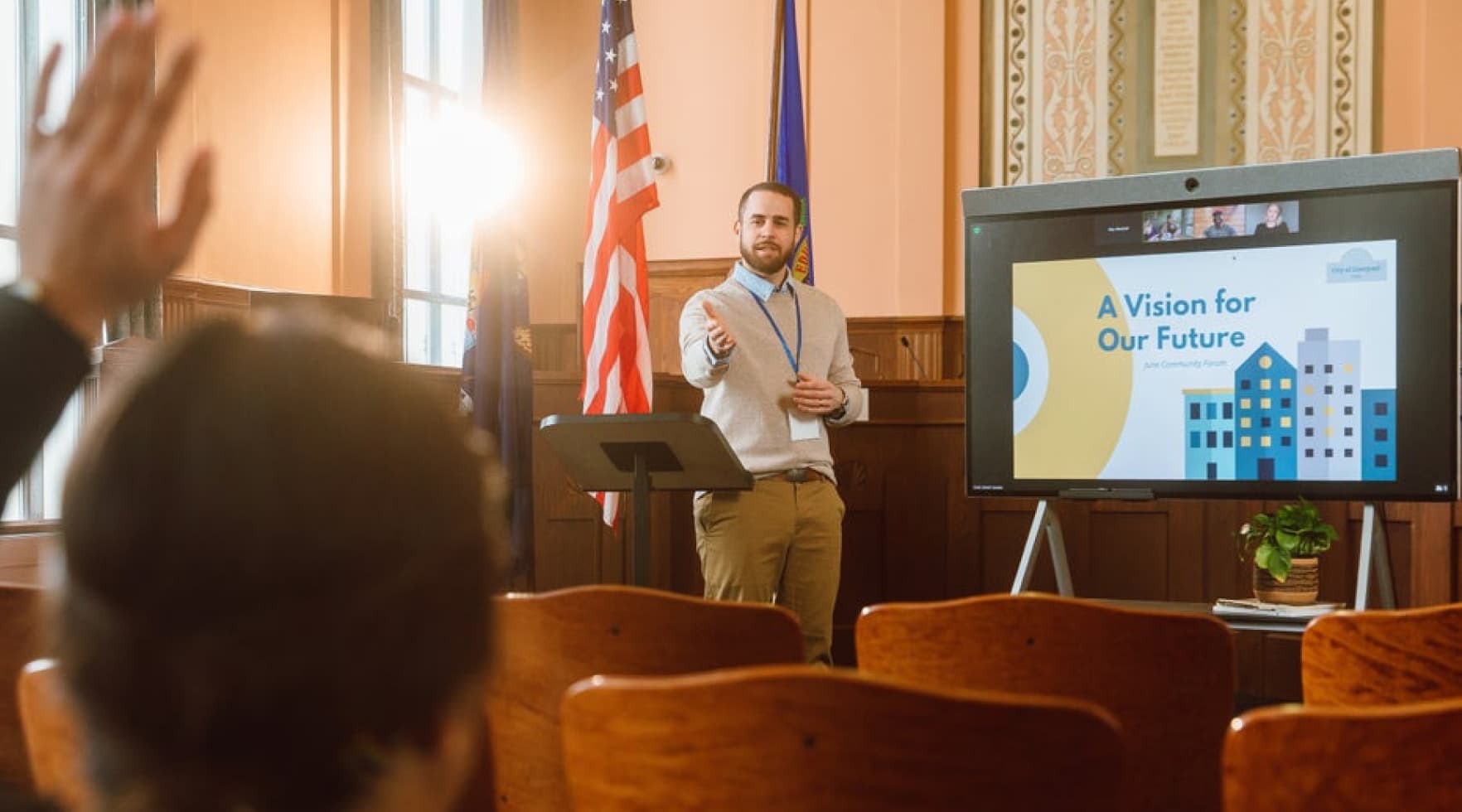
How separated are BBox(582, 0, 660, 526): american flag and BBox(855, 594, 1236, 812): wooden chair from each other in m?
2.90

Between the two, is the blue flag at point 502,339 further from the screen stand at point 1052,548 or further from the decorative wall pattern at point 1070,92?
the decorative wall pattern at point 1070,92

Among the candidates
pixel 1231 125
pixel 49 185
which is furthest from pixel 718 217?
pixel 49 185

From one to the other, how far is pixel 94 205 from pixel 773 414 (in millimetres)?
3371

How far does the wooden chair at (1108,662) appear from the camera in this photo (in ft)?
6.32

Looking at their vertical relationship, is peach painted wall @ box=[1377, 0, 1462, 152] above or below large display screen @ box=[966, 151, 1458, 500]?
above

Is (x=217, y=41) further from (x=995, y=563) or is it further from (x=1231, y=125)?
(x=1231, y=125)

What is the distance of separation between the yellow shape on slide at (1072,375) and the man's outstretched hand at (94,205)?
350cm

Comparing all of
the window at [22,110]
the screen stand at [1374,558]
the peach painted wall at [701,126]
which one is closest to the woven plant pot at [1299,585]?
the screen stand at [1374,558]

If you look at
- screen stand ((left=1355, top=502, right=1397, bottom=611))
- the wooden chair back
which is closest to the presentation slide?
screen stand ((left=1355, top=502, right=1397, bottom=611))

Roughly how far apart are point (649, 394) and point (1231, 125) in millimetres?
4825

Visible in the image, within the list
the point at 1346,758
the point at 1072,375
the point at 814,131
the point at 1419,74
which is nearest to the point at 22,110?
the point at 1072,375

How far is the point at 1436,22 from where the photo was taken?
772cm

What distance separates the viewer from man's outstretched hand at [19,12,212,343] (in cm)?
77

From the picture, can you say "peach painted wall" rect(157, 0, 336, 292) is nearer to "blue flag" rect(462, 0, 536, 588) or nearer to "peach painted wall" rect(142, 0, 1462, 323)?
"peach painted wall" rect(142, 0, 1462, 323)
